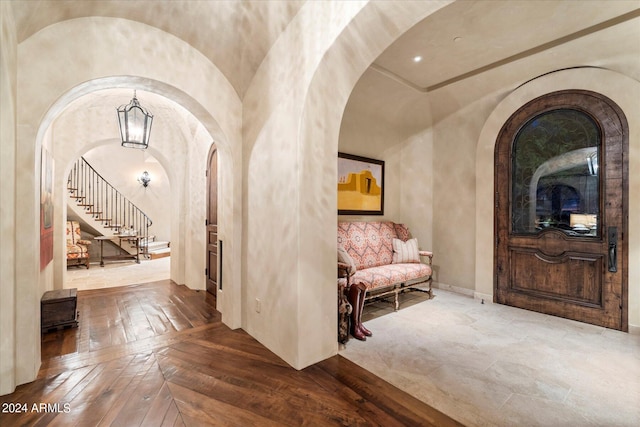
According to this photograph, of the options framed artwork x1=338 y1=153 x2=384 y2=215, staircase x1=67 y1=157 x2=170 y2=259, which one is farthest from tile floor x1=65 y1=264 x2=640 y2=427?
staircase x1=67 y1=157 x2=170 y2=259

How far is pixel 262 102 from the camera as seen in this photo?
2.89m

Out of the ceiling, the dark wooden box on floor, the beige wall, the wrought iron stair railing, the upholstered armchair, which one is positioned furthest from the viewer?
the wrought iron stair railing

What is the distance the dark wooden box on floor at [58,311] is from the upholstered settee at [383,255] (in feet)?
10.4

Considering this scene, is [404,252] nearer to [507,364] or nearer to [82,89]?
[507,364]

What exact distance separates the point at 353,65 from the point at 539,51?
266 centimetres

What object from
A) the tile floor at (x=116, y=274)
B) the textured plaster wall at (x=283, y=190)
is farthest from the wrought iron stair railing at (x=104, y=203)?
the textured plaster wall at (x=283, y=190)

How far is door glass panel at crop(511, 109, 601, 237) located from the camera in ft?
11.2

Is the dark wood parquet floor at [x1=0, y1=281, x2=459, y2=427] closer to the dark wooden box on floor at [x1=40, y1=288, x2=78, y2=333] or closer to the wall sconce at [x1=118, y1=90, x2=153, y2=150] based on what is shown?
the dark wooden box on floor at [x1=40, y1=288, x2=78, y2=333]

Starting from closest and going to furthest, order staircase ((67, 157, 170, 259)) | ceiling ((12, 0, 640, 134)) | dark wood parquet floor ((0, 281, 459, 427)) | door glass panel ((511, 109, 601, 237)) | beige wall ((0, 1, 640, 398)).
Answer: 1. dark wood parquet floor ((0, 281, 459, 427))
2. beige wall ((0, 1, 640, 398))
3. ceiling ((12, 0, 640, 134))
4. door glass panel ((511, 109, 601, 237))
5. staircase ((67, 157, 170, 259))

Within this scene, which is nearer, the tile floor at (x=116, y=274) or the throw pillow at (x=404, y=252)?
the throw pillow at (x=404, y=252)

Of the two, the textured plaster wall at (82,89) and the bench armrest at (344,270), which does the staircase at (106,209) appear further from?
the bench armrest at (344,270)

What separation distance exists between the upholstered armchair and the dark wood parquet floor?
4.93 m

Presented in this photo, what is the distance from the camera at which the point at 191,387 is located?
2.09 meters

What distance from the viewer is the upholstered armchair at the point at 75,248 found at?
690 centimetres
